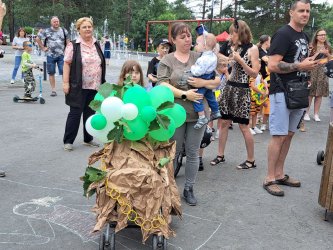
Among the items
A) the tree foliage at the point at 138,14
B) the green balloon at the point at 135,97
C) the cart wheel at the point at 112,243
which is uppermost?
the tree foliage at the point at 138,14

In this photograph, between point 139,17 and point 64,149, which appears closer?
point 64,149

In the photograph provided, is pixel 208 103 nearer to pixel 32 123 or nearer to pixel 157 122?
pixel 157 122

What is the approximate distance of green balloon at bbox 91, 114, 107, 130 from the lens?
2994 mm

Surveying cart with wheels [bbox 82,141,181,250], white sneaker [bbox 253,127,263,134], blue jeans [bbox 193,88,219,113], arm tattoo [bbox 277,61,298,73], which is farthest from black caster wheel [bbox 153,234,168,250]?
white sneaker [bbox 253,127,263,134]

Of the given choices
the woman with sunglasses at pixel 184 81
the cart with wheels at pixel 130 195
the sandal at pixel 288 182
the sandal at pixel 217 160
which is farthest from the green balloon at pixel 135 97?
the sandal at pixel 217 160

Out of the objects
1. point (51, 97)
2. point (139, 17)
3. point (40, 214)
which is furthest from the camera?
point (139, 17)

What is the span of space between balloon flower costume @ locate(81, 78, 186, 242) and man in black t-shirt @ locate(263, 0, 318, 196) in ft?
4.90

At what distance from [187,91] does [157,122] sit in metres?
0.74

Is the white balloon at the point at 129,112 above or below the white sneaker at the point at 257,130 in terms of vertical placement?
above

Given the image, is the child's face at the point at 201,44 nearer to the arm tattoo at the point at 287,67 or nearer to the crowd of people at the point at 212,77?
the crowd of people at the point at 212,77

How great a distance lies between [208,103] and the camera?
4.19m

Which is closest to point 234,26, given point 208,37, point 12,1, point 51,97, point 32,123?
point 208,37

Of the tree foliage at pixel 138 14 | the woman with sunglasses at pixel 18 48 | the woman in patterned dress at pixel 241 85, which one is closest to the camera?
the woman in patterned dress at pixel 241 85

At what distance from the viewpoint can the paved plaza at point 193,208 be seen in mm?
3314
